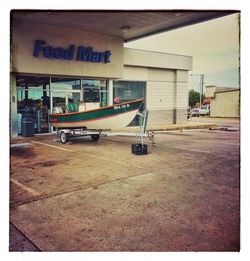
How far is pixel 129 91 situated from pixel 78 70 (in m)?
4.11

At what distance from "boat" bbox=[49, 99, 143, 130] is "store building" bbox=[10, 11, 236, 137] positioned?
2.14m


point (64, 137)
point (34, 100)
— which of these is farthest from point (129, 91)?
point (64, 137)

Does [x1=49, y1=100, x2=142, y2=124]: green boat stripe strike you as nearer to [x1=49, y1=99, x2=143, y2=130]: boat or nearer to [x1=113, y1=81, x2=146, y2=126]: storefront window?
[x1=49, y1=99, x2=143, y2=130]: boat

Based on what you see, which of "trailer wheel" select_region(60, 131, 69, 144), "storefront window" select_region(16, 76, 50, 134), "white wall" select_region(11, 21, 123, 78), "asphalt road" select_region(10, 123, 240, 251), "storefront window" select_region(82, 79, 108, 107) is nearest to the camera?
"asphalt road" select_region(10, 123, 240, 251)

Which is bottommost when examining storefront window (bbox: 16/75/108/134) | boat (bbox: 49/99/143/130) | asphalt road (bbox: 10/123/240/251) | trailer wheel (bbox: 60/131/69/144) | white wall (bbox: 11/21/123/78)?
asphalt road (bbox: 10/123/240/251)

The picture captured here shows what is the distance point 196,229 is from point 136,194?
1.38 metres

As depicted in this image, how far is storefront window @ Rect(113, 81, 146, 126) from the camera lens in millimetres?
15194

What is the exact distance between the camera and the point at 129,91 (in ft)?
51.5

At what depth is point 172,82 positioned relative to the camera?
17.5 m

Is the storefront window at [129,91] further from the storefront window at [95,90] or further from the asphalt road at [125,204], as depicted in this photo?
the asphalt road at [125,204]

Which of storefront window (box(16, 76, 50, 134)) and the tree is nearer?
storefront window (box(16, 76, 50, 134))

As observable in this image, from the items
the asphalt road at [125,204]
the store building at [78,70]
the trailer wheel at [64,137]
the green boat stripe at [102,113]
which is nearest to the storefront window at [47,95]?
the store building at [78,70]

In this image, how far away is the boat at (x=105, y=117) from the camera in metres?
9.07

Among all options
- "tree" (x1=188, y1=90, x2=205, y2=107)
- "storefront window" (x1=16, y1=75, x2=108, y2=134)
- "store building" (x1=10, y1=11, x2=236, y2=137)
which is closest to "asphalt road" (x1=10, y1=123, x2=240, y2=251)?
"store building" (x1=10, y1=11, x2=236, y2=137)
